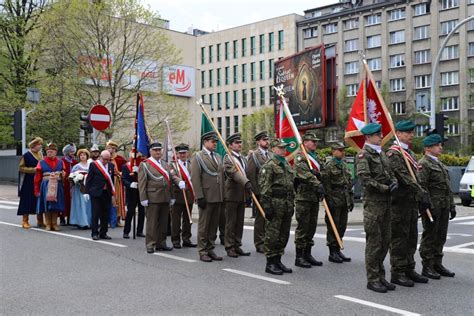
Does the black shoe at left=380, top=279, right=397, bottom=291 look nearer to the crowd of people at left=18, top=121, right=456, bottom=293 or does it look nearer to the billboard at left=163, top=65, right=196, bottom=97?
the crowd of people at left=18, top=121, right=456, bottom=293

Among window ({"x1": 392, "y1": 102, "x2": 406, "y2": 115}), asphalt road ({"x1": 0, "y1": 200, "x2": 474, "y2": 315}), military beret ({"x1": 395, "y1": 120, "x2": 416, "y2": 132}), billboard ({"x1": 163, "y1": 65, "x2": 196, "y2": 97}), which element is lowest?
asphalt road ({"x1": 0, "y1": 200, "x2": 474, "y2": 315})

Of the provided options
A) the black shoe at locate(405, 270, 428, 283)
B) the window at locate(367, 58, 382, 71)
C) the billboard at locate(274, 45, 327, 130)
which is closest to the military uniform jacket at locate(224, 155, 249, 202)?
the black shoe at locate(405, 270, 428, 283)

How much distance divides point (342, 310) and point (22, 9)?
3270 centimetres

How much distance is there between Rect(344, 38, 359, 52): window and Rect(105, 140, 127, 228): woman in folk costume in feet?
199

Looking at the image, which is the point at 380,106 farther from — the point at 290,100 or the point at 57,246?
→ the point at 290,100

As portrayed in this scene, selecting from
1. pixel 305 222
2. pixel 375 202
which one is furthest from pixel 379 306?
pixel 305 222

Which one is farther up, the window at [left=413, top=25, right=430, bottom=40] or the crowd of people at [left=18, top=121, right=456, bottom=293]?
the window at [left=413, top=25, right=430, bottom=40]

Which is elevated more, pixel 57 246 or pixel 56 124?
pixel 56 124

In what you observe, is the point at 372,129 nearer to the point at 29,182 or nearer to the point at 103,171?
the point at 103,171

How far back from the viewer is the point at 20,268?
8352 mm

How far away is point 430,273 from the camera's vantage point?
767cm

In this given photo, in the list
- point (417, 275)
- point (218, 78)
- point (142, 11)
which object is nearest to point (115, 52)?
point (142, 11)

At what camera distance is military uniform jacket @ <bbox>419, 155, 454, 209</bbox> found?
771 cm

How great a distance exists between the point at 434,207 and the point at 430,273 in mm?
857
